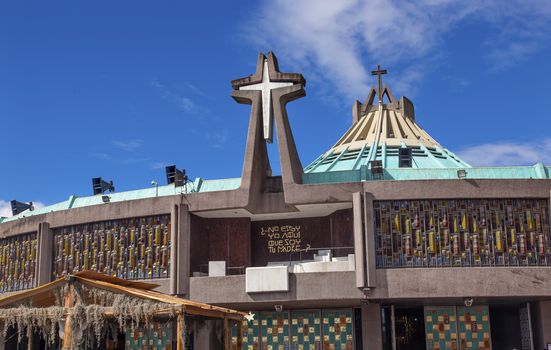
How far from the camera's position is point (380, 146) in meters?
38.4

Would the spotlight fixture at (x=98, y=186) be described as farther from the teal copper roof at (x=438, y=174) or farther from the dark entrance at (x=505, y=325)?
the dark entrance at (x=505, y=325)

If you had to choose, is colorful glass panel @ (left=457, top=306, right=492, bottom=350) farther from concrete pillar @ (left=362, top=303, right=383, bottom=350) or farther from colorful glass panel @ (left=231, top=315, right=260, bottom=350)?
colorful glass panel @ (left=231, top=315, right=260, bottom=350)

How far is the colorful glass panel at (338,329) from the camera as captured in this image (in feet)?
103

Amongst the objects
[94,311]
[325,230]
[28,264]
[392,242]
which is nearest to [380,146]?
[325,230]

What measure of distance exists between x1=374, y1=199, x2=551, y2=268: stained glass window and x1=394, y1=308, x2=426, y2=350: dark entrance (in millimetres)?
4571

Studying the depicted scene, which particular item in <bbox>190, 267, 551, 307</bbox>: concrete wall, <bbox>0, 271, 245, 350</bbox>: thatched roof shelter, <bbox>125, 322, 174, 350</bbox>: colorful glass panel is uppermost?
<bbox>190, 267, 551, 307</bbox>: concrete wall

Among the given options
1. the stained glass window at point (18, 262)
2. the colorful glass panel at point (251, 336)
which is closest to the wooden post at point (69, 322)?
the colorful glass panel at point (251, 336)

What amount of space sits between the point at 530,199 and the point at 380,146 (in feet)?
33.6

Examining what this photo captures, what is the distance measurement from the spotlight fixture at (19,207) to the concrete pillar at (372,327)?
847 inches

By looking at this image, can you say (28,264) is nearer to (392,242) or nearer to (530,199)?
(392,242)

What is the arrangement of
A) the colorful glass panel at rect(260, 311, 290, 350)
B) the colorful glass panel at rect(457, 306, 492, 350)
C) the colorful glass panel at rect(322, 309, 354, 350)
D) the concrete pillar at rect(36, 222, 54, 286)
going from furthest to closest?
1. the concrete pillar at rect(36, 222, 54, 286)
2. the colorful glass panel at rect(260, 311, 290, 350)
3. the colorful glass panel at rect(322, 309, 354, 350)
4. the colorful glass panel at rect(457, 306, 492, 350)

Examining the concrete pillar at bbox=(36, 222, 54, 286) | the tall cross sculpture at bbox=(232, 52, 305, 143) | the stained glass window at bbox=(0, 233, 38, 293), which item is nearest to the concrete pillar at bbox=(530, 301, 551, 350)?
the tall cross sculpture at bbox=(232, 52, 305, 143)

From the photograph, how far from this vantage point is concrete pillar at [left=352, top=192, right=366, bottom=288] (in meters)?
28.8

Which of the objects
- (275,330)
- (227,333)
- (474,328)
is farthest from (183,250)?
(474,328)
